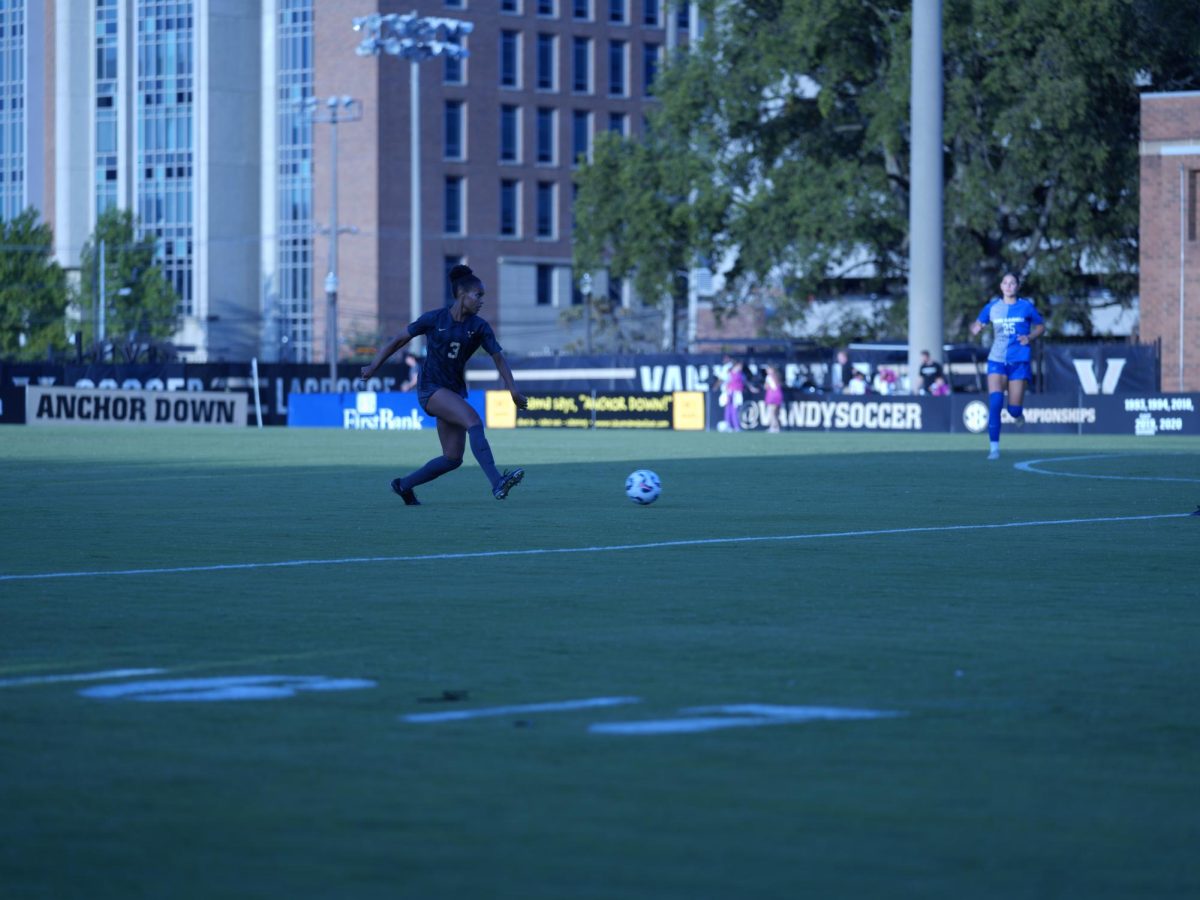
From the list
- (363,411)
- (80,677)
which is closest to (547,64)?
(363,411)

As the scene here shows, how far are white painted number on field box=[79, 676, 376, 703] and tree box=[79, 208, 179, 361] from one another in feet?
330

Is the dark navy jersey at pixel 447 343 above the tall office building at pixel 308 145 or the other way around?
the other way around

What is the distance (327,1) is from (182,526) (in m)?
101

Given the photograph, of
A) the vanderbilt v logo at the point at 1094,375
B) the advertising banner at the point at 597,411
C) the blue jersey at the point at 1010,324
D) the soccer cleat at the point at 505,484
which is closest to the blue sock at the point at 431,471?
the soccer cleat at the point at 505,484

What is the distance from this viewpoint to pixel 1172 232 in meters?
62.8

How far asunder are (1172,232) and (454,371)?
47253 millimetres

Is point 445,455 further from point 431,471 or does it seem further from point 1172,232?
point 1172,232

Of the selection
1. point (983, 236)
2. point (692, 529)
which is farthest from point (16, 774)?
point (983, 236)

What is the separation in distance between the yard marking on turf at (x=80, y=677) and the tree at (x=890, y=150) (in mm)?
56343

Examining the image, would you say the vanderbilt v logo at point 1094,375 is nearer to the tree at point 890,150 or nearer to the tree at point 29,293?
the tree at point 890,150

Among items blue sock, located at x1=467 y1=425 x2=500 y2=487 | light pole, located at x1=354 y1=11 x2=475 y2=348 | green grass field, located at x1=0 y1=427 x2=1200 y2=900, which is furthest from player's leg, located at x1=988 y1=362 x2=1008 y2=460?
light pole, located at x1=354 y1=11 x2=475 y2=348

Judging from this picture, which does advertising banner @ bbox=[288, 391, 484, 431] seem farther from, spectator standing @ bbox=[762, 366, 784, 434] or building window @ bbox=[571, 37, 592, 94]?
building window @ bbox=[571, 37, 592, 94]

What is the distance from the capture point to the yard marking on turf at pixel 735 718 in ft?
22.4

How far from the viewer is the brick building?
2436 inches
